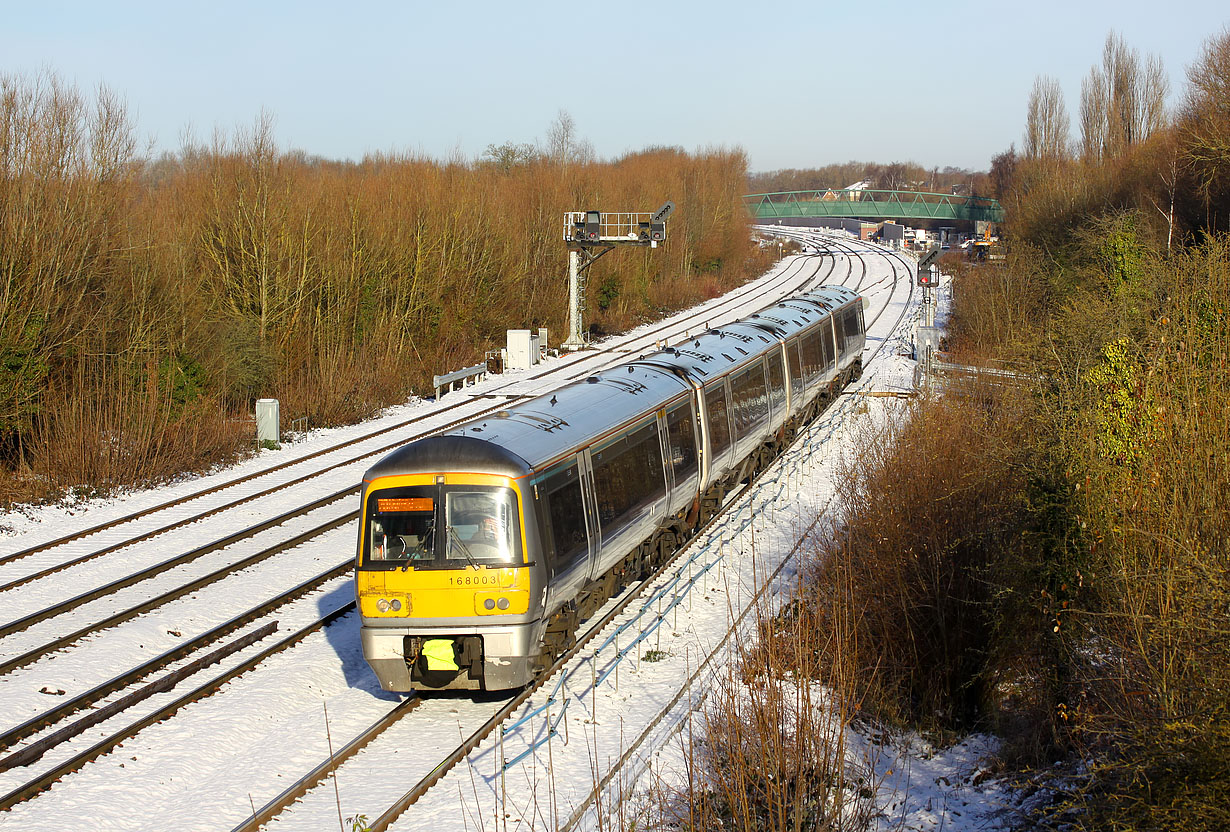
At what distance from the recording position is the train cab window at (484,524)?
9.62m

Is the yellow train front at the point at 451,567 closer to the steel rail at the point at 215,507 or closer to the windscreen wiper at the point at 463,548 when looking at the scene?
the windscreen wiper at the point at 463,548

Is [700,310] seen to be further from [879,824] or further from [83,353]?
[879,824]

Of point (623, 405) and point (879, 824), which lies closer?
point (879, 824)

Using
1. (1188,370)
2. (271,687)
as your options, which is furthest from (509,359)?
(1188,370)

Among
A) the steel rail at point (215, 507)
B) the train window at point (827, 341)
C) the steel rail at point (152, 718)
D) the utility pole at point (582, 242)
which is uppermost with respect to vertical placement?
the utility pole at point (582, 242)

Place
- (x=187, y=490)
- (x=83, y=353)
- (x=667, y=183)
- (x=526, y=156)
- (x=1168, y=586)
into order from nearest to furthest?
1. (x=1168, y=586)
2. (x=187, y=490)
3. (x=83, y=353)
4. (x=667, y=183)
5. (x=526, y=156)

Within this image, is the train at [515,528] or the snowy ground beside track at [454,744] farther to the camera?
the train at [515,528]

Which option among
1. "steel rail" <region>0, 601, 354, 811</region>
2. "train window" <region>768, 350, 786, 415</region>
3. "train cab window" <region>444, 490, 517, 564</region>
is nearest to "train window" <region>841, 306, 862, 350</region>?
"train window" <region>768, 350, 786, 415</region>

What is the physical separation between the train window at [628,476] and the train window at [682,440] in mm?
Result: 547

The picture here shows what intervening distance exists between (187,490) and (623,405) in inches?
406

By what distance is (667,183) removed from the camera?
59094 mm

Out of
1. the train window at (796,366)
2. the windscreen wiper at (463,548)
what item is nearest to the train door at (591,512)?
the windscreen wiper at (463,548)

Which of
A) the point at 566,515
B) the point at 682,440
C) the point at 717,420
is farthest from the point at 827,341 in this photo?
the point at 566,515

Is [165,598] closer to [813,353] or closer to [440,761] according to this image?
[440,761]
